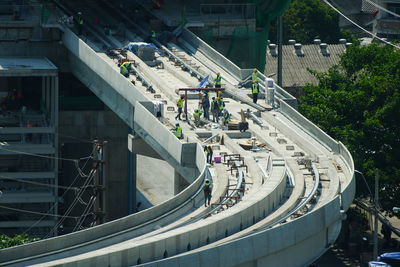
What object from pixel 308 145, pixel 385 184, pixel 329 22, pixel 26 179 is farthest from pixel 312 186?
pixel 329 22

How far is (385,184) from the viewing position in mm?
107125

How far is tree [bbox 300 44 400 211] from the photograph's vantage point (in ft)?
353

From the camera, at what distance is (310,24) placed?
599 feet

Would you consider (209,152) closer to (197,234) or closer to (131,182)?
(197,234)

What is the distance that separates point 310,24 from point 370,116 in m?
72.9

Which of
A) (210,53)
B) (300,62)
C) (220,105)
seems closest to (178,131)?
(220,105)

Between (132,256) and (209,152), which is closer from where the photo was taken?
(132,256)

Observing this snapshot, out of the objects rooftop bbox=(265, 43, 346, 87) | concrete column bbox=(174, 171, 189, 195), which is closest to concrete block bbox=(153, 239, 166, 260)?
concrete column bbox=(174, 171, 189, 195)

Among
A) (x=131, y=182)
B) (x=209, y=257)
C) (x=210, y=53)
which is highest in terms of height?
(x=210, y=53)

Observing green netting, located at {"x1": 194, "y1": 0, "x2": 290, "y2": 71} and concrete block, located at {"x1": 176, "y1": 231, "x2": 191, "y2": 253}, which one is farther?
green netting, located at {"x1": 194, "y1": 0, "x2": 290, "y2": 71}

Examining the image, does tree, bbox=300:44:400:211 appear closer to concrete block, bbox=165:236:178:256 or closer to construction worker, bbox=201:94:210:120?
construction worker, bbox=201:94:210:120

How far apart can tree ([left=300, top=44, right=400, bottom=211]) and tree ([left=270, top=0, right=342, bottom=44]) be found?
61.8m

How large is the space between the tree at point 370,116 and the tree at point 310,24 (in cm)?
6180

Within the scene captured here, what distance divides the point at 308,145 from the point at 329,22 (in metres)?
85.0
